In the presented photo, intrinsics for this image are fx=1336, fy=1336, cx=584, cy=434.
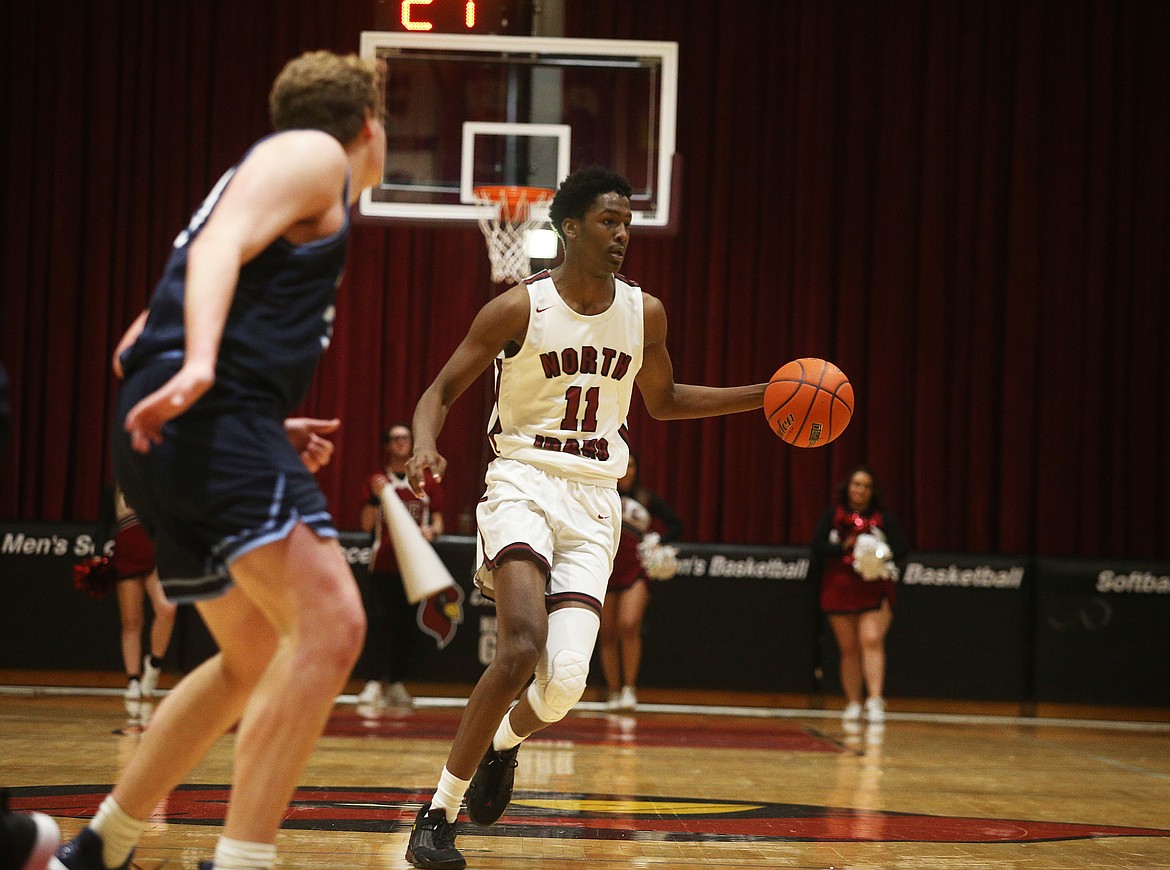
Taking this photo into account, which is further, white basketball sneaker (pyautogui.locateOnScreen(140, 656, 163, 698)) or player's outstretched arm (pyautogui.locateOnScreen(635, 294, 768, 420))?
white basketball sneaker (pyautogui.locateOnScreen(140, 656, 163, 698))

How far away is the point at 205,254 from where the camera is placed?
Answer: 2.44 meters

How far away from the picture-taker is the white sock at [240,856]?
7.86 ft

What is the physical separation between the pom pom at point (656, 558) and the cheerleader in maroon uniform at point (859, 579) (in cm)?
105

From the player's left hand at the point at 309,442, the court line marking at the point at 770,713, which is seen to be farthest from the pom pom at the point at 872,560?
the player's left hand at the point at 309,442

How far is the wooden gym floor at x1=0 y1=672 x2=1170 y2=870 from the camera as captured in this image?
12.7 ft

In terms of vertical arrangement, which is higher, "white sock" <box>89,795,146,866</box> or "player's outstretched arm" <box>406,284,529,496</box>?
"player's outstretched arm" <box>406,284,529,496</box>

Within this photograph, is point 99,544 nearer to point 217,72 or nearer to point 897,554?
point 217,72

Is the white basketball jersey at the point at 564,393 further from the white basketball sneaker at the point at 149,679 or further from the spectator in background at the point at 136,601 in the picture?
the white basketball sneaker at the point at 149,679

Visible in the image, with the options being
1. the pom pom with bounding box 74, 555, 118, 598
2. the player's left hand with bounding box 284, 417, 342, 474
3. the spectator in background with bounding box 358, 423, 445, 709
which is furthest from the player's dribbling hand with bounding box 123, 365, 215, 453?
the pom pom with bounding box 74, 555, 118, 598

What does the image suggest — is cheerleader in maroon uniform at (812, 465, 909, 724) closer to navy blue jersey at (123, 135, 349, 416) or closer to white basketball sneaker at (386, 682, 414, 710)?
white basketball sneaker at (386, 682, 414, 710)

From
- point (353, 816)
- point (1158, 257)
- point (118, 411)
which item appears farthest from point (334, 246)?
point (1158, 257)

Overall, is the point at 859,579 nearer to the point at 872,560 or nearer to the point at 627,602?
the point at 872,560

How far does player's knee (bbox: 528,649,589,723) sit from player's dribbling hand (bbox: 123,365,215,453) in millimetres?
1662

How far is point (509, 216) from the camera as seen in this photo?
28.6 feet
